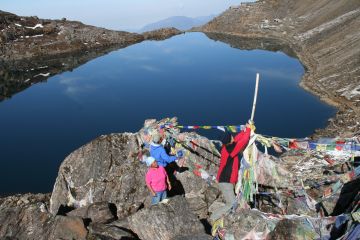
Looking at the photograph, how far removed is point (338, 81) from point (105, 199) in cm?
3163

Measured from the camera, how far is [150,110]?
44812 millimetres

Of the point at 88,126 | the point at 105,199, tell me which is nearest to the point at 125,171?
the point at 105,199

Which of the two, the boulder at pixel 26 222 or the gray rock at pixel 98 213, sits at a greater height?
the gray rock at pixel 98 213

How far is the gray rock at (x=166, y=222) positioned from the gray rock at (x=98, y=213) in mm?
1932

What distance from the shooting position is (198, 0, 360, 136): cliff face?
35891 millimetres

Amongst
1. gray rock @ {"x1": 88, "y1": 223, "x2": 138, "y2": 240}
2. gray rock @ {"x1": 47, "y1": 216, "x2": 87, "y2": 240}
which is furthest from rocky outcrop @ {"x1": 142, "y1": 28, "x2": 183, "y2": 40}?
gray rock @ {"x1": 88, "y1": 223, "x2": 138, "y2": 240}

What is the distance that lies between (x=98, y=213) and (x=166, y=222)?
10.5ft

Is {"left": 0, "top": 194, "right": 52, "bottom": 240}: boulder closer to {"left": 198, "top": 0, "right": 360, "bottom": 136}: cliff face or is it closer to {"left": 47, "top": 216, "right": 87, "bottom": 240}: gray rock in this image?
{"left": 47, "top": 216, "right": 87, "bottom": 240}: gray rock

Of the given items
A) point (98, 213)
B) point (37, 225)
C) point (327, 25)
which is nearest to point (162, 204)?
point (98, 213)

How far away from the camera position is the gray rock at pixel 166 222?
39.7ft

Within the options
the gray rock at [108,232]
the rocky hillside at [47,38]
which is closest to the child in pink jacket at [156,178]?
the gray rock at [108,232]

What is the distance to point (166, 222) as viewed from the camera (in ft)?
40.1

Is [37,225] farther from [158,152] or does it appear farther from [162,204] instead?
[158,152]

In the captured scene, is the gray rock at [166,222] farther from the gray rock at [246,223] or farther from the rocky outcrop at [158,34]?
the rocky outcrop at [158,34]
